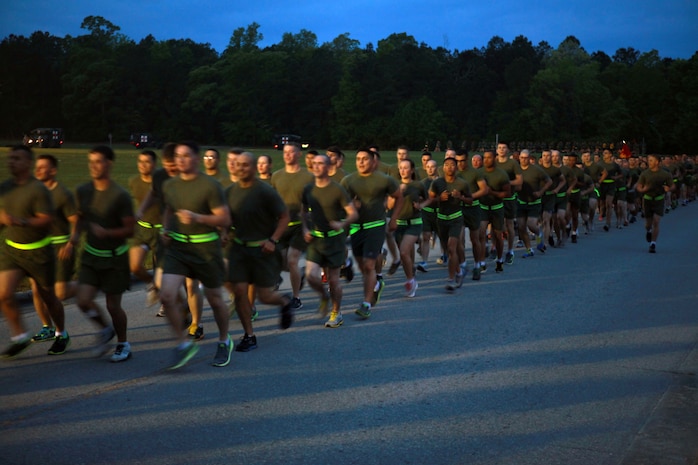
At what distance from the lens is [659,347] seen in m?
8.69

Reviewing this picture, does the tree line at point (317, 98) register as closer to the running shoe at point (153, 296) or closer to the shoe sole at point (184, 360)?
the running shoe at point (153, 296)

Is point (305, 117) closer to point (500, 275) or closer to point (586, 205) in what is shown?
point (586, 205)

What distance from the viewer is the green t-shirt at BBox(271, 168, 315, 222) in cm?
1102

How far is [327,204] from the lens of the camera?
9.62 meters

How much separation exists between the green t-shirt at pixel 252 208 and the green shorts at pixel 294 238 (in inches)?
110

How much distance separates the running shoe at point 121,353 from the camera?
775cm

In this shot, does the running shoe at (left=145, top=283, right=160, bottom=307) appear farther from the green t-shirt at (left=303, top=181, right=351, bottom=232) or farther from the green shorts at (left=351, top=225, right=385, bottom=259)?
the green shorts at (left=351, top=225, right=385, bottom=259)

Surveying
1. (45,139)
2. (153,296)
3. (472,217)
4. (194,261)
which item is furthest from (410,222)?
(45,139)

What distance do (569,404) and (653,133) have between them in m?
107

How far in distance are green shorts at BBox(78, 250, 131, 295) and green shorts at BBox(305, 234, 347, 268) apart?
2502mm

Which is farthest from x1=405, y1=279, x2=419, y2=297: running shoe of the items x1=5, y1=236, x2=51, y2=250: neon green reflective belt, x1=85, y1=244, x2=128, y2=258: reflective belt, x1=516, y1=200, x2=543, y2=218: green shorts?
x1=516, y1=200, x2=543, y2=218: green shorts

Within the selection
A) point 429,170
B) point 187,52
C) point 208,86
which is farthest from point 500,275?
point 187,52

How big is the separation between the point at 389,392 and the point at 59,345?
327cm

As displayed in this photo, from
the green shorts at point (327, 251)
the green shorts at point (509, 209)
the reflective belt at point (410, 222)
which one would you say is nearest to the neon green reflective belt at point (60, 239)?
the green shorts at point (327, 251)
